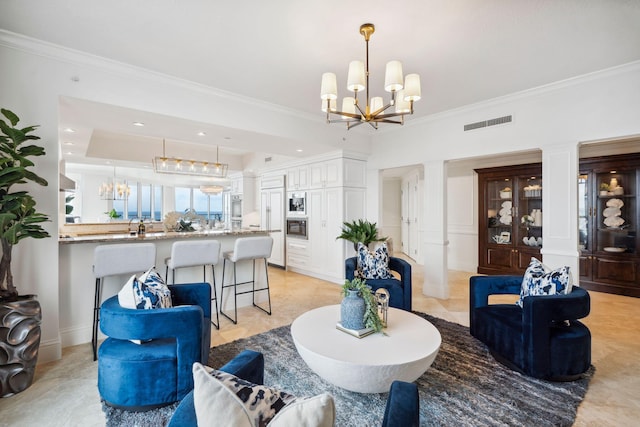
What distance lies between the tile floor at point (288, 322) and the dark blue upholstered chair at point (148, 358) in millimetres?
242

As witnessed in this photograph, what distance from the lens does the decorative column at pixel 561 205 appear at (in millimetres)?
3473

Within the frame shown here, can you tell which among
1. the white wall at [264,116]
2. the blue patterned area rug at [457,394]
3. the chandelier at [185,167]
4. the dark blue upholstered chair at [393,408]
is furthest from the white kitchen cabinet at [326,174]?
the dark blue upholstered chair at [393,408]

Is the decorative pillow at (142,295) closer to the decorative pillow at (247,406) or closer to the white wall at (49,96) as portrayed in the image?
the white wall at (49,96)

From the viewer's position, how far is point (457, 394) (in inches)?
84.7

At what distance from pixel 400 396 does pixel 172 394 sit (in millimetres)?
1629

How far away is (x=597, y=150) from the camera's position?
16.3 feet

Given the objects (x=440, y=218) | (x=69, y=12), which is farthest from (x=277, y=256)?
(x=69, y=12)

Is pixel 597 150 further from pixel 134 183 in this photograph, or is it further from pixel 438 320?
pixel 134 183

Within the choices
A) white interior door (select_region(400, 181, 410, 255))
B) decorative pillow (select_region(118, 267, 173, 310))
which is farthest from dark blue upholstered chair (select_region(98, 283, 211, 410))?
white interior door (select_region(400, 181, 410, 255))

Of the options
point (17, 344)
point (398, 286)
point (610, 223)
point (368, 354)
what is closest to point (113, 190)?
point (17, 344)

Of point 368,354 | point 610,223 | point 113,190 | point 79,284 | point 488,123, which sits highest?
point 488,123

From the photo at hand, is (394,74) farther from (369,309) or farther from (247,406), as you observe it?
(247,406)

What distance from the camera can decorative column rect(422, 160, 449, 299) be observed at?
4.63 metres

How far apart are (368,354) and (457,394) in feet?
2.82
